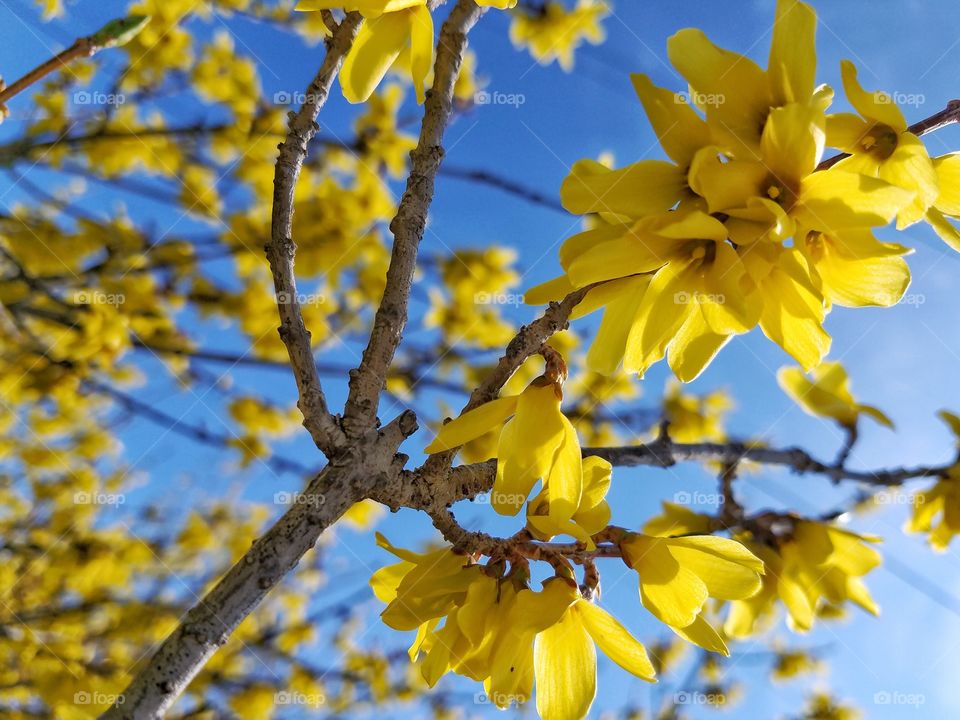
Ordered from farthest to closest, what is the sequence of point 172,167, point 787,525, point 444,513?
point 172,167, point 787,525, point 444,513

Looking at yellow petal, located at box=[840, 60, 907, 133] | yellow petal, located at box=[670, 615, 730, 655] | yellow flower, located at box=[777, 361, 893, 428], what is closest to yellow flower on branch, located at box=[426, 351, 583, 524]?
yellow petal, located at box=[670, 615, 730, 655]

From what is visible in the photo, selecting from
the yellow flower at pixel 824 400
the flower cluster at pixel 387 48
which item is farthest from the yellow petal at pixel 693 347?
the yellow flower at pixel 824 400

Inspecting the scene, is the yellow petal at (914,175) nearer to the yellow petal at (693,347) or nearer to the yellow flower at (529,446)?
the yellow petal at (693,347)

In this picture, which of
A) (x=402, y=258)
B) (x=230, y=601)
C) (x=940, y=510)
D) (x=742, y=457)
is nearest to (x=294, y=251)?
(x=402, y=258)

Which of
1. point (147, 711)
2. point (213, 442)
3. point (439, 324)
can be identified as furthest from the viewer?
point (439, 324)

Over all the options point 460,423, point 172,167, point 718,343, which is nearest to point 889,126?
point 718,343

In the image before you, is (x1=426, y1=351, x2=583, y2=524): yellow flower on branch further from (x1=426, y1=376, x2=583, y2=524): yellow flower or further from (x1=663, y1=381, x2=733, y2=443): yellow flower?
(x1=663, y1=381, x2=733, y2=443): yellow flower

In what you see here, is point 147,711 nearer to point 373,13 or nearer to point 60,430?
point 373,13

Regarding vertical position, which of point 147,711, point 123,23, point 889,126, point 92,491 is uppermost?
point 92,491
